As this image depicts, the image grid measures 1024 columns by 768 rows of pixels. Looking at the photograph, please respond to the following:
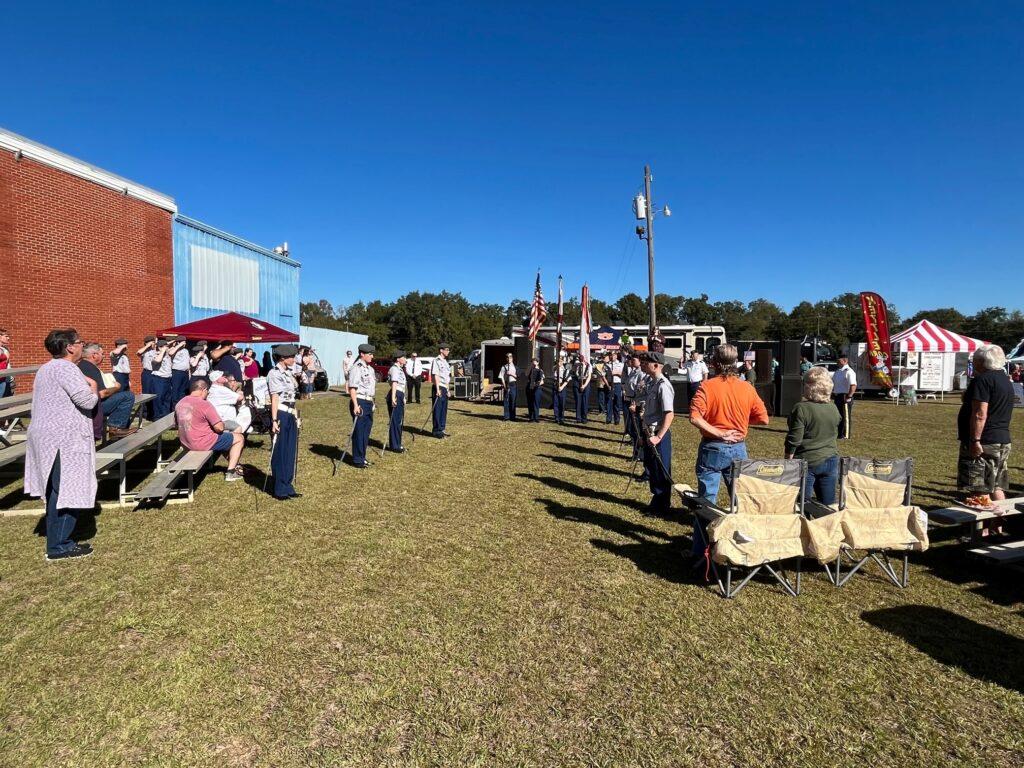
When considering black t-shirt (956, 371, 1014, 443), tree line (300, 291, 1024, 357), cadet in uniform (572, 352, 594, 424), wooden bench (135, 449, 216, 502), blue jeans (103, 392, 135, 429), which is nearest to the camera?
black t-shirt (956, 371, 1014, 443)

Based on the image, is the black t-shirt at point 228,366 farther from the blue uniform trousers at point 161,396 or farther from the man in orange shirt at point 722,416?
the man in orange shirt at point 722,416

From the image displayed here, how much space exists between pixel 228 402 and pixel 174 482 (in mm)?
1297

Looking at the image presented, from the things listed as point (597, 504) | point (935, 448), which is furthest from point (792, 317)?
point (597, 504)

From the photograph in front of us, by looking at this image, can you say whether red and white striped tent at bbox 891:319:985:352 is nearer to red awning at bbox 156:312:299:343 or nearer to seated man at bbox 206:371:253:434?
red awning at bbox 156:312:299:343

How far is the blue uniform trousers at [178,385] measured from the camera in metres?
12.9

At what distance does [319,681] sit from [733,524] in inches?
111

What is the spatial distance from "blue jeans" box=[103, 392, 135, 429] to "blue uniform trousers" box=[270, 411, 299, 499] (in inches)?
184

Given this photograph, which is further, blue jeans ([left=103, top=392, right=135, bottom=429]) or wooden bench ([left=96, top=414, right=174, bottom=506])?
blue jeans ([left=103, top=392, right=135, bottom=429])

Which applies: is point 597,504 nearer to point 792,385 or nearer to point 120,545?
point 120,545

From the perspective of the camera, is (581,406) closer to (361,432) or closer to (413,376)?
(413,376)

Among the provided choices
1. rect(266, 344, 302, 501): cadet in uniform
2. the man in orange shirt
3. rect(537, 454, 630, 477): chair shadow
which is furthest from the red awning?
the man in orange shirt

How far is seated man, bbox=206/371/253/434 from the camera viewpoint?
7562 millimetres

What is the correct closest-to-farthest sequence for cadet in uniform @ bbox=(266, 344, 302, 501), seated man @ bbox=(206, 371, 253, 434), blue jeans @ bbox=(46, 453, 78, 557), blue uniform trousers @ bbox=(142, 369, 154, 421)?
blue jeans @ bbox=(46, 453, 78, 557)
cadet in uniform @ bbox=(266, 344, 302, 501)
seated man @ bbox=(206, 371, 253, 434)
blue uniform trousers @ bbox=(142, 369, 154, 421)

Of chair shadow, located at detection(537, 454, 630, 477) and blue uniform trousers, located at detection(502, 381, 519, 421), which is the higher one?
blue uniform trousers, located at detection(502, 381, 519, 421)
